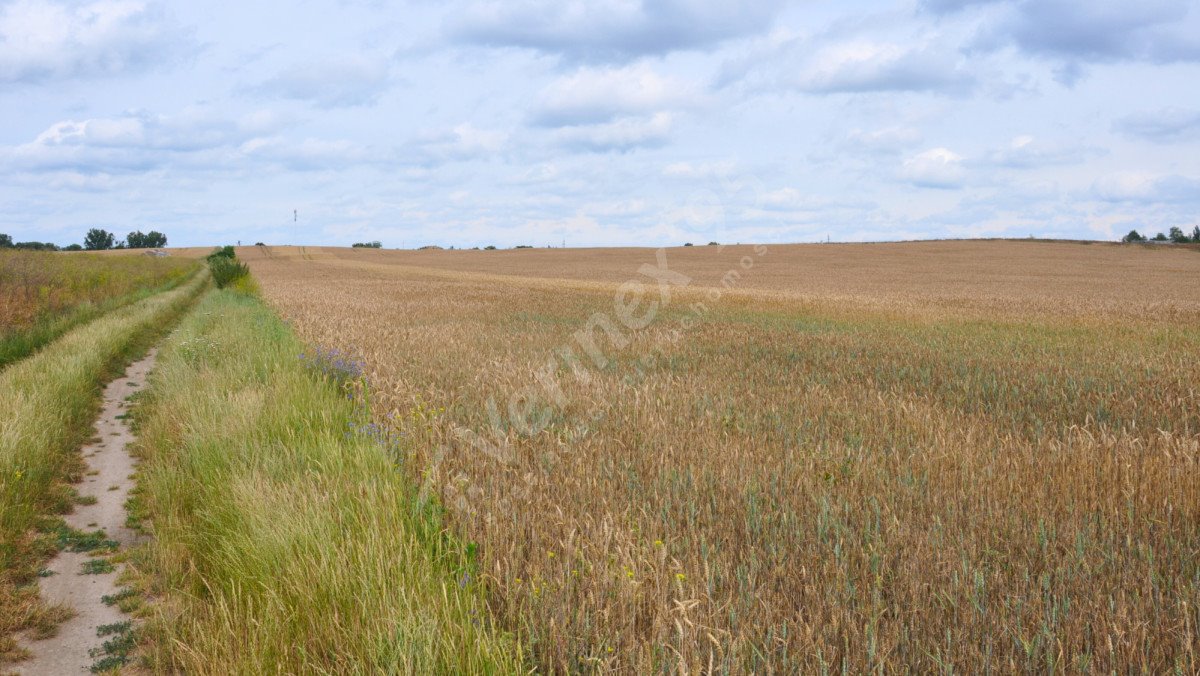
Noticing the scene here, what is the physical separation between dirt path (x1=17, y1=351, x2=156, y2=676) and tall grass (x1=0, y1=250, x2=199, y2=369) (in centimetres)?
663

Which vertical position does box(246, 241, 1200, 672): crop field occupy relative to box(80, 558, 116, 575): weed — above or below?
above

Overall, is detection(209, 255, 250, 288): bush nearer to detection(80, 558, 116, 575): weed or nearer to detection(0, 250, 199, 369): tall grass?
detection(0, 250, 199, 369): tall grass

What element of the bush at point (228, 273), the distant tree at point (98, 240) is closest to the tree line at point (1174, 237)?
the bush at point (228, 273)

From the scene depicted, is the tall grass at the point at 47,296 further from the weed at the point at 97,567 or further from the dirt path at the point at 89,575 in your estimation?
the weed at the point at 97,567

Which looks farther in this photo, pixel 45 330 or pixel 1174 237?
pixel 1174 237

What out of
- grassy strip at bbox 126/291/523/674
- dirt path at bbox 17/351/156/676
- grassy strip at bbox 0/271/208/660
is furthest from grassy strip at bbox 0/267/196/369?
grassy strip at bbox 126/291/523/674

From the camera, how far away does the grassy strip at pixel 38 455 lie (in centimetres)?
437

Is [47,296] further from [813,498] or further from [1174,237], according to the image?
[1174,237]

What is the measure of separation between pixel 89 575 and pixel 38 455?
8.15 ft

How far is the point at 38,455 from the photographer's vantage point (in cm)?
653

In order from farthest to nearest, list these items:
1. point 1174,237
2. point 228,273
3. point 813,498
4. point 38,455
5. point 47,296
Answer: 1. point 1174,237
2. point 228,273
3. point 47,296
4. point 38,455
5. point 813,498

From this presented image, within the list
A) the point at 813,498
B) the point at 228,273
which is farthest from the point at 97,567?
the point at 228,273

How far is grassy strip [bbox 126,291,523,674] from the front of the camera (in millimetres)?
2859

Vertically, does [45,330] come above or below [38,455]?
above
